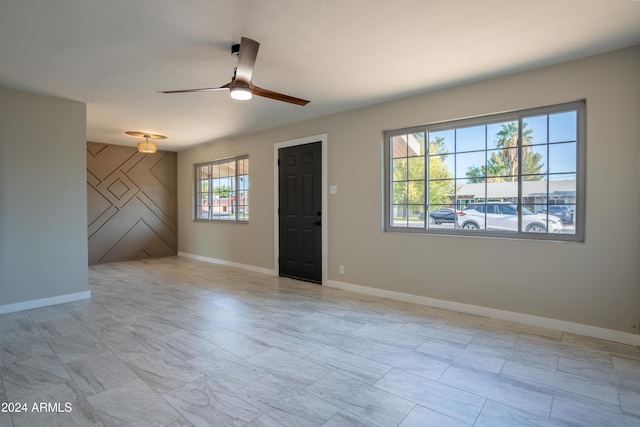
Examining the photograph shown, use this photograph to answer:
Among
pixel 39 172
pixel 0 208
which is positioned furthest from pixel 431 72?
pixel 0 208

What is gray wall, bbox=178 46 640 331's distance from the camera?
2.80 meters

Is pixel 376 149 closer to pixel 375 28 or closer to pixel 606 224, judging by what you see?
pixel 375 28

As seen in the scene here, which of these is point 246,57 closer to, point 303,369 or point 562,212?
point 303,369

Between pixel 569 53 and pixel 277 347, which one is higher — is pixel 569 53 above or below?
above

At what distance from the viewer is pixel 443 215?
12.8 ft

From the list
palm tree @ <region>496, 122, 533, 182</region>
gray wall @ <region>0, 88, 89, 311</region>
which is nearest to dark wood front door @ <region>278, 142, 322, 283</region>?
palm tree @ <region>496, 122, 533, 182</region>

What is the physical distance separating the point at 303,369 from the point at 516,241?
2.50 m

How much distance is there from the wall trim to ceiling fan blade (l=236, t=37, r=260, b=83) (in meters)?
3.67

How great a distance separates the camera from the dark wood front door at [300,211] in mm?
5012

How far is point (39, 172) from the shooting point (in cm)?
395

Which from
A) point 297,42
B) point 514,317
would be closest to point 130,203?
point 297,42

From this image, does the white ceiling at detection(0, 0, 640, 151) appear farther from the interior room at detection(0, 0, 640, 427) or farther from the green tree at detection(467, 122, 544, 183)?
the green tree at detection(467, 122, 544, 183)

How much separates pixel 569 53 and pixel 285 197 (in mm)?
4007

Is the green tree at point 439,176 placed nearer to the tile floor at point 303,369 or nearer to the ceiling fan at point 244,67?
the tile floor at point 303,369
